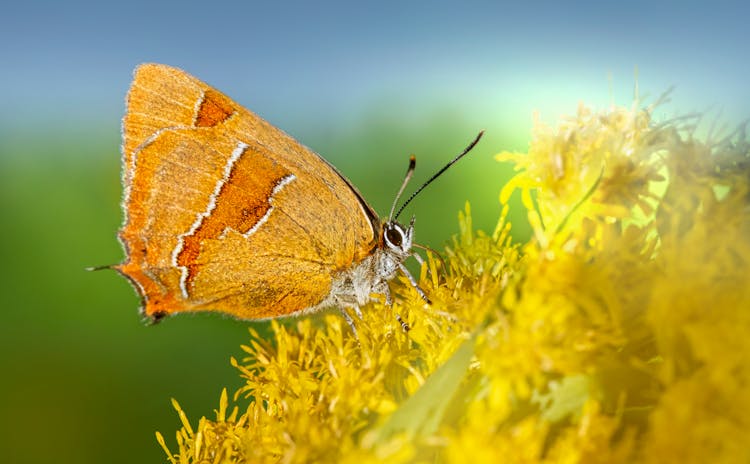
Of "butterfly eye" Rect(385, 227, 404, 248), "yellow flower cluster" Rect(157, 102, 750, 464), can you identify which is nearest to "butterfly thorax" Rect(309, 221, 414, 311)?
"butterfly eye" Rect(385, 227, 404, 248)

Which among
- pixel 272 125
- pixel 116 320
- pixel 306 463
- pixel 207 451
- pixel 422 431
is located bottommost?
pixel 116 320

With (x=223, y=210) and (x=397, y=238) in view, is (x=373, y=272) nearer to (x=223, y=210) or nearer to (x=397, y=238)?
(x=397, y=238)

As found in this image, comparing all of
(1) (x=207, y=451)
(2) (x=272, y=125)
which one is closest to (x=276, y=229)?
(2) (x=272, y=125)

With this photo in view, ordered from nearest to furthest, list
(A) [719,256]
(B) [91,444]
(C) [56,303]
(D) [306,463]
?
(A) [719,256]
(D) [306,463]
(B) [91,444]
(C) [56,303]

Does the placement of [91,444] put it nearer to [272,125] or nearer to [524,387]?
[272,125]

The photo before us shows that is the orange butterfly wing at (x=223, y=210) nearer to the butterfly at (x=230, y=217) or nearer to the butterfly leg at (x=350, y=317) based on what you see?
the butterfly at (x=230, y=217)

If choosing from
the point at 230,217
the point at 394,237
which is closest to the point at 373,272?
the point at 394,237
